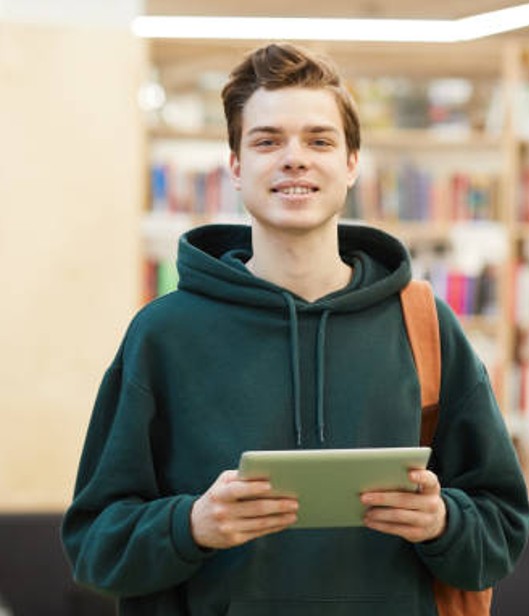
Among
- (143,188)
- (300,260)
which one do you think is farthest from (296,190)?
(143,188)

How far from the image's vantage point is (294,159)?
1580 millimetres

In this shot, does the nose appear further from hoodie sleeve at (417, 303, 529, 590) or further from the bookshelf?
the bookshelf

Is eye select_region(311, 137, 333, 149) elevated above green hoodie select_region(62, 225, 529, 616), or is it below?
above

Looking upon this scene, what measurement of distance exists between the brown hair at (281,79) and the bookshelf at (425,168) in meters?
3.53

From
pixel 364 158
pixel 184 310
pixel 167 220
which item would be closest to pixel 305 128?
pixel 184 310

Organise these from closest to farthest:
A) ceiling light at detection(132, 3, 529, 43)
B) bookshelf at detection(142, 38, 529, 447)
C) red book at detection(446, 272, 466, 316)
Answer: ceiling light at detection(132, 3, 529, 43)
bookshelf at detection(142, 38, 529, 447)
red book at detection(446, 272, 466, 316)

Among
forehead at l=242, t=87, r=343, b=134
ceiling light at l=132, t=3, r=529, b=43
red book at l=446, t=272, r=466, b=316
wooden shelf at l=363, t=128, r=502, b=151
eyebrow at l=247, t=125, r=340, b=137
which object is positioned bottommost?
red book at l=446, t=272, r=466, b=316

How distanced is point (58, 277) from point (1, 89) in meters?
0.74

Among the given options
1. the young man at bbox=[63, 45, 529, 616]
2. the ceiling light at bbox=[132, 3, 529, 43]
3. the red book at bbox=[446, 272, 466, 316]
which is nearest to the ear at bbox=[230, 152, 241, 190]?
the young man at bbox=[63, 45, 529, 616]

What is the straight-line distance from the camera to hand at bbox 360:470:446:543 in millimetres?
1454

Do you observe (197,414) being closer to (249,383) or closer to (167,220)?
(249,383)

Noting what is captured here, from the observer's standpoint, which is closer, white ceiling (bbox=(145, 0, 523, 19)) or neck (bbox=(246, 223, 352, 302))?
neck (bbox=(246, 223, 352, 302))

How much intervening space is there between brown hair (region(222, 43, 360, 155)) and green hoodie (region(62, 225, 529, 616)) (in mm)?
205

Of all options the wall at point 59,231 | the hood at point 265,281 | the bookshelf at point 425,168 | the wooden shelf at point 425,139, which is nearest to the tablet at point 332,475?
the hood at point 265,281
